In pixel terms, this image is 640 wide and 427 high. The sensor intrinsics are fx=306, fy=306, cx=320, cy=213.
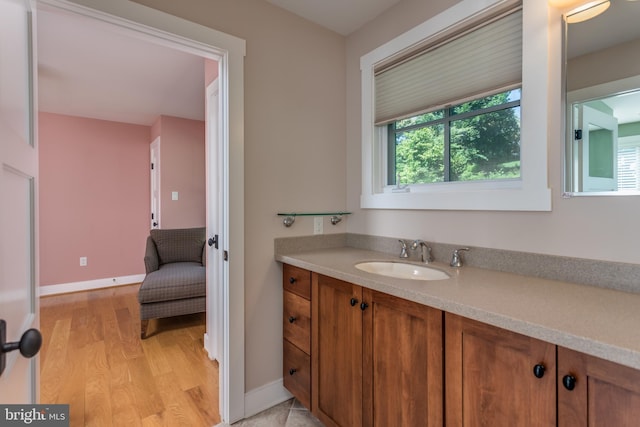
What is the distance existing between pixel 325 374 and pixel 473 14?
186cm

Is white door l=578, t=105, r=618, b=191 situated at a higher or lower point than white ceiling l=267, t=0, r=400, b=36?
lower

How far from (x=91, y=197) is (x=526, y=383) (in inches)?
203

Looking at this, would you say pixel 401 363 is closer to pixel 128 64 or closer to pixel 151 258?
pixel 151 258

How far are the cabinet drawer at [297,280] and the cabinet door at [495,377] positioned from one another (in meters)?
0.79

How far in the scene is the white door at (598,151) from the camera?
1.08 m

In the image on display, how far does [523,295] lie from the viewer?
1000 millimetres

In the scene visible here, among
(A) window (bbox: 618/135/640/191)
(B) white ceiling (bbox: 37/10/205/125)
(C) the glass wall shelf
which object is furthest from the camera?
(B) white ceiling (bbox: 37/10/205/125)

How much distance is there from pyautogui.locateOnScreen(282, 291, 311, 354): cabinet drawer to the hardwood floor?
597mm

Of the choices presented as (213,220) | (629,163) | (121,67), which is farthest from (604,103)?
(121,67)

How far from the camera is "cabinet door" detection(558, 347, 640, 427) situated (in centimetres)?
67

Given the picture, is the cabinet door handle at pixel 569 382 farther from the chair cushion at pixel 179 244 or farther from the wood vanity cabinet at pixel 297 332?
the chair cushion at pixel 179 244

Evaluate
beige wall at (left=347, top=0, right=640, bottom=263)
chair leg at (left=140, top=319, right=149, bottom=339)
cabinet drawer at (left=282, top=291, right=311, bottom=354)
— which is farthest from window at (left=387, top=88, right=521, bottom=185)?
chair leg at (left=140, top=319, right=149, bottom=339)

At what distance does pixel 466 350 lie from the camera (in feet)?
3.09

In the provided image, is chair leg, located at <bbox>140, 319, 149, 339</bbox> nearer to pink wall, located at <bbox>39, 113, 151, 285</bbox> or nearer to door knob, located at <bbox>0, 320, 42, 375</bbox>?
pink wall, located at <bbox>39, 113, 151, 285</bbox>
